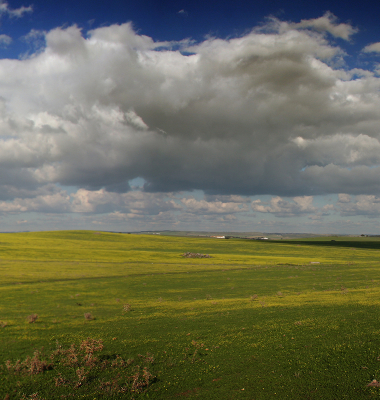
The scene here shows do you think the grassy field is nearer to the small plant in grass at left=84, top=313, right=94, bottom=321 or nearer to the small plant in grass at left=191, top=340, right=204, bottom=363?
the small plant in grass at left=191, top=340, right=204, bottom=363

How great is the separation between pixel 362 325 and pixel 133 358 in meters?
17.6

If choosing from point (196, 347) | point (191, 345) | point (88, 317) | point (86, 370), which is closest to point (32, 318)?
point (88, 317)

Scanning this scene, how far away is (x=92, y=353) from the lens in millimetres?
19344

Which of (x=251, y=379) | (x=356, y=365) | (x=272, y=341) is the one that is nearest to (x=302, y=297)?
(x=272, y=341)

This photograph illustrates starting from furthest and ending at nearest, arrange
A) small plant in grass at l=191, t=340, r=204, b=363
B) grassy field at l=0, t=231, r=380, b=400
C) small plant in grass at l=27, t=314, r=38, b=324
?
1. small plant in grass at l=27, t=314, r=38, b=324
2. small plant in grass at l=191, t=340, r=204, b=363
3. grassy field at l=0, t=231, r=380, b=400

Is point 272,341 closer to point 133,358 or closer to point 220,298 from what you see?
point 133,358

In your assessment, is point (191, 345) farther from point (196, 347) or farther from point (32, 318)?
point (32, 318)

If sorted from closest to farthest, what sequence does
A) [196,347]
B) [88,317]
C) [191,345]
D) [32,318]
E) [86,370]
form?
[86,370] → [196,347] → [191,345] → [32,318] → [88,317]

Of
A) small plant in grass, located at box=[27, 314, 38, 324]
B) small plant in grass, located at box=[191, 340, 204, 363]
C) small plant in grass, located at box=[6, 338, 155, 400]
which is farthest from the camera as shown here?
small plant in grass, located at box=[27, 314, 38, 324]

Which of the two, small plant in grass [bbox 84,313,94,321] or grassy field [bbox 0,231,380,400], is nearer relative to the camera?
grassy field [bbox 0,231,380,400]

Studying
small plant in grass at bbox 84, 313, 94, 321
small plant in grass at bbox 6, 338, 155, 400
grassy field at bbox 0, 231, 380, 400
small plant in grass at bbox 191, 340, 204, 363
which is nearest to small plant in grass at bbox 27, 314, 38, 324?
grassy field at bbox 0, 231, 380, 400

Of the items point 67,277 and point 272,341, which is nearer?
point 272,341

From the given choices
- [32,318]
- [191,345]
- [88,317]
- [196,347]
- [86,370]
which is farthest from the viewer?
[88,317]

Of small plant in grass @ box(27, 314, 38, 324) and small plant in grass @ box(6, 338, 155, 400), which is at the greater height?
small plant in grass @ box(6, 338, 155, 400)
